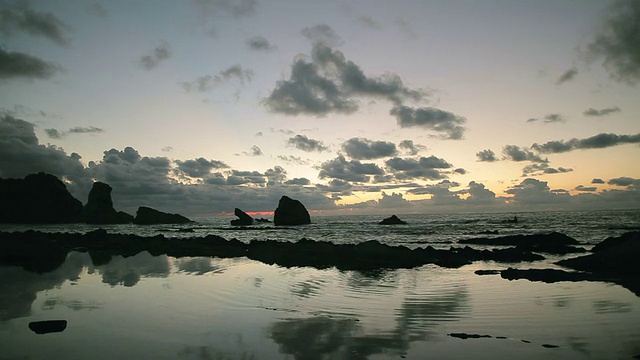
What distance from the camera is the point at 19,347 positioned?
7.89 metres

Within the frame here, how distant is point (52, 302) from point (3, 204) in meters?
172

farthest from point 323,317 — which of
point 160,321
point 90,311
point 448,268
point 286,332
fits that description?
point 448,268

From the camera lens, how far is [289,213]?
340 feet

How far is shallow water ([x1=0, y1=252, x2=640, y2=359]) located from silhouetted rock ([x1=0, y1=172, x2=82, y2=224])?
157 metres

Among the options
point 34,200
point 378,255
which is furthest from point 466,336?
point 34,200

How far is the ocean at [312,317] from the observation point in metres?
7.95

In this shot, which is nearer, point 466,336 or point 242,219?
point 466,336

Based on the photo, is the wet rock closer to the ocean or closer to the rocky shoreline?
the ocean

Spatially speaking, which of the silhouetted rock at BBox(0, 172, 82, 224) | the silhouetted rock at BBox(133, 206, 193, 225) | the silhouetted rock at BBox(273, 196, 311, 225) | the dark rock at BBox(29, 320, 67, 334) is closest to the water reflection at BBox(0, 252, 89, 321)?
the dark rock at BBox(29, 320, 67, 334)

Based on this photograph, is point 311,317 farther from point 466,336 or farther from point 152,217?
point 152,217

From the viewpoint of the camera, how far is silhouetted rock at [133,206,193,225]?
133 meters

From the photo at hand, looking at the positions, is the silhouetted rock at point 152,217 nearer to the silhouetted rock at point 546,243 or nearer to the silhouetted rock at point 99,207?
the silhouetted rock at point 99,207

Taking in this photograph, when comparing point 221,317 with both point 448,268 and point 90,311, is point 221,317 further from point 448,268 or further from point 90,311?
point 448,268

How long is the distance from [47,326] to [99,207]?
470 feet
